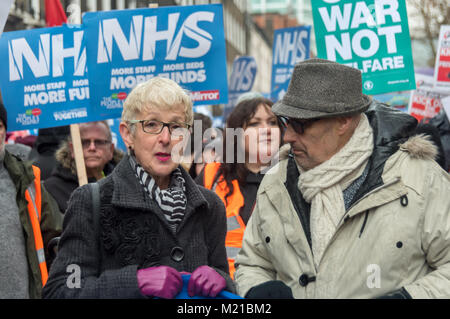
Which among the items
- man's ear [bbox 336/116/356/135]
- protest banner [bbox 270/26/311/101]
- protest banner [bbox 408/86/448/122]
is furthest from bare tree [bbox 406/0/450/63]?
man's ear [bbox 336/116/356/135]

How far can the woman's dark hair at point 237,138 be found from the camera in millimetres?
4305

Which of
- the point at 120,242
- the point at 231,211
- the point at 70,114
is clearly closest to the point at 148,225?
the point at 120,242

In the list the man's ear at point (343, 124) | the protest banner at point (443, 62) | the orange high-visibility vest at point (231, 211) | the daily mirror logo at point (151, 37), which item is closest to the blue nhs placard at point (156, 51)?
the daily mirror logo at point (151, 37)

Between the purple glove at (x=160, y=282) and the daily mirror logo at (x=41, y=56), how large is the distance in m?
3.36

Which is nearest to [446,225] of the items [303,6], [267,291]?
[267,291]

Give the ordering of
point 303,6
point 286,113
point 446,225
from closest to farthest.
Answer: point 446,225 < point 286,113 < point 303,6

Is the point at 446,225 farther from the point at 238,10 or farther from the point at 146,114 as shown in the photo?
the point at 238,10

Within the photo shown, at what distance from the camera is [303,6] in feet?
463

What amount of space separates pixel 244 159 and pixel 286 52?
19.6 ft

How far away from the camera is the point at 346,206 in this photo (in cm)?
261

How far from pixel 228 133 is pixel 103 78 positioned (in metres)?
1.49

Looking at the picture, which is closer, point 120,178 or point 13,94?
point 120,178

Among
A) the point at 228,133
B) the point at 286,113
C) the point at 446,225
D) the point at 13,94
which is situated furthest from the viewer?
the point at 13,94

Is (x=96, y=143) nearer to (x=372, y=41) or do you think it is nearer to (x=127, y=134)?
(x=372, y=41)
